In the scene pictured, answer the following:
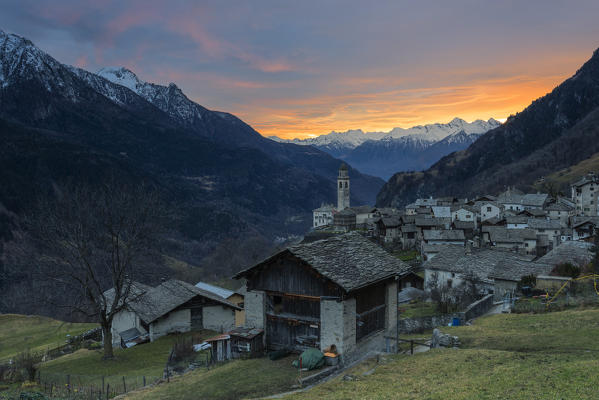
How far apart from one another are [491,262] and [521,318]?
2321 cm

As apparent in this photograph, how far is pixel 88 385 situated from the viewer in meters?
24.7

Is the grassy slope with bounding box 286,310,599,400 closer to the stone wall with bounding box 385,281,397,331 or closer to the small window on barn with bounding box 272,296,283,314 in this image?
the stone wall with bounding box 385,281,397,331

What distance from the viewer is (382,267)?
24094 millimetres

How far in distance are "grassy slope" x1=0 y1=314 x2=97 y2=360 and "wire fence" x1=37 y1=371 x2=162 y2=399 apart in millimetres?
19473

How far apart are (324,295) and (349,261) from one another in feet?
9.33

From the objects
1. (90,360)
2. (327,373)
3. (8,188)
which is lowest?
(90,360)

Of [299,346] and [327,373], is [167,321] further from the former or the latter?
[327,373]

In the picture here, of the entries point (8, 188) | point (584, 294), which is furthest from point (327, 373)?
point (8, 188)

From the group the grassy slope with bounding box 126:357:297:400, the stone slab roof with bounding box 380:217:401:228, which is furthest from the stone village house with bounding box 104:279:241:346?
the stone slab roof with bounding box 380:217:401:228

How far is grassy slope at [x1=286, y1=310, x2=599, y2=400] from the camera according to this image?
1412 cm

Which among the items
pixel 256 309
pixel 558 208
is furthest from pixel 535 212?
pixel 256 309

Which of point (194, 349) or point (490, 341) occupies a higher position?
point (490, 341)

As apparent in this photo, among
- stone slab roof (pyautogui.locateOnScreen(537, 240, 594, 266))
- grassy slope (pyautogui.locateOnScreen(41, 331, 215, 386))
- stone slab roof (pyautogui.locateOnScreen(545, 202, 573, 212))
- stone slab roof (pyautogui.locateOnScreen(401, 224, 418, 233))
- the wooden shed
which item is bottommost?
grassy slope (pyautogui.locateOnScreen(41, 331, 215, 386))

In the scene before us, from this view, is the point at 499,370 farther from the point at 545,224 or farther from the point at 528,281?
the point at 545,224
